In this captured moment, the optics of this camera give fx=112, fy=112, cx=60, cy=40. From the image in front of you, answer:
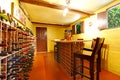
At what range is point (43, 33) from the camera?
374 inches

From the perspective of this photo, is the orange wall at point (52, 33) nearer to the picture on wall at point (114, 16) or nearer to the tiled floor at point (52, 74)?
the tiled floor at point (52, 74)

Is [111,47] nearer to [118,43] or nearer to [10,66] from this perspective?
[118,43]

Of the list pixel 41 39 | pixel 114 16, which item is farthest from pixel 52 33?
pixel 114 16

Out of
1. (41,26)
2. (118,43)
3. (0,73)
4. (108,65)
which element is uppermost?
(41,26)

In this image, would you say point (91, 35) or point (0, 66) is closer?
point (0, 66)

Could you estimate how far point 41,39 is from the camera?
9.45 m

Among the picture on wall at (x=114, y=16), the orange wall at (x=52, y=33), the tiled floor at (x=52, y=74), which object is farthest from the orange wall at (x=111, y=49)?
the orange wall at (x=52, y=33)

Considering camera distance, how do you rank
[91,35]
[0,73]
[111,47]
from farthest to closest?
[91,35], [111,47], [0,73]

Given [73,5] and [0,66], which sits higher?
[73,5]

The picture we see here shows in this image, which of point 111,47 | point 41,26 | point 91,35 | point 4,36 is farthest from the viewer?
point 41,26

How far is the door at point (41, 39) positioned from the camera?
9.36m

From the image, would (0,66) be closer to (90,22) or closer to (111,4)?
(111,4)

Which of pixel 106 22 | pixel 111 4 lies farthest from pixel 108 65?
pixel 111 4

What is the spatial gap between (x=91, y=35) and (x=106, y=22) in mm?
1316
